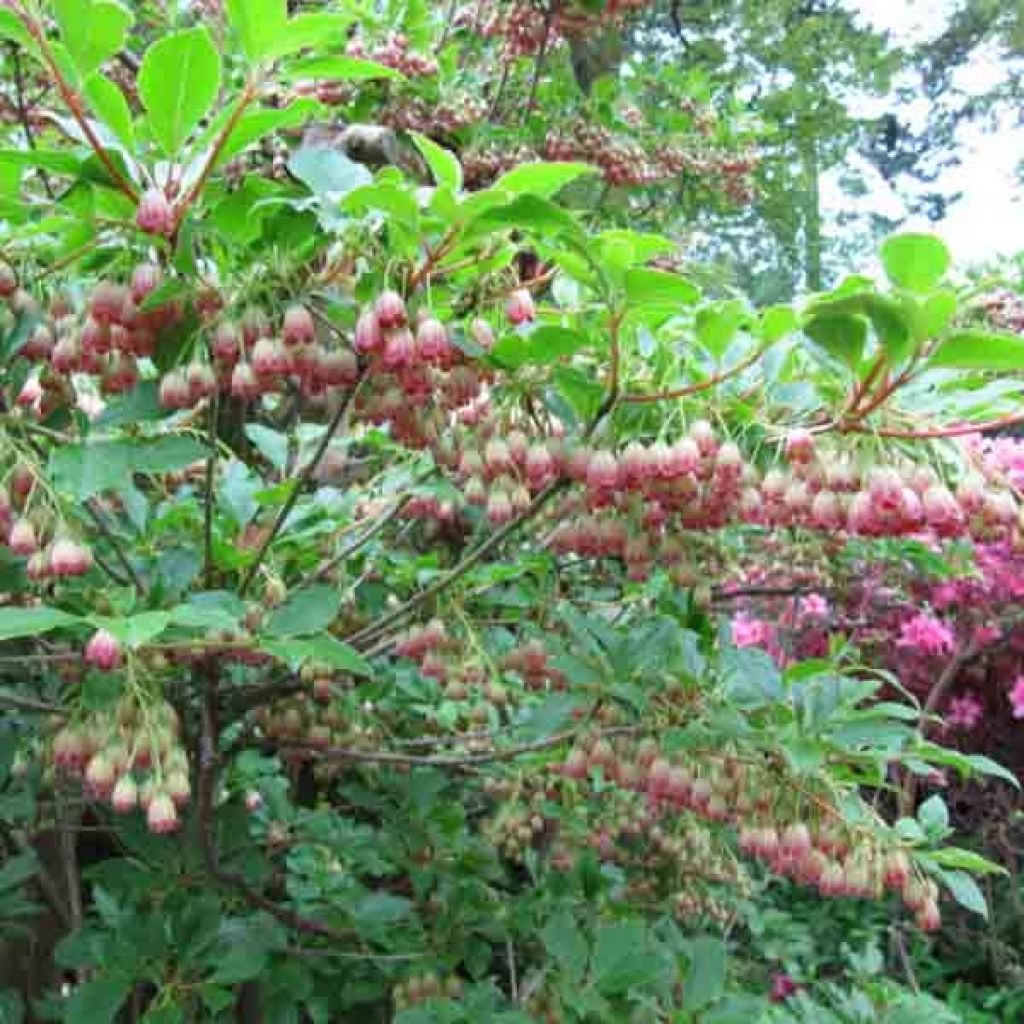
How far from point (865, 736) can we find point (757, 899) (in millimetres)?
3508

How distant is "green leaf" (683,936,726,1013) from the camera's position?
6.70 feet

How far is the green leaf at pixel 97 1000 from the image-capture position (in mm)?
1798

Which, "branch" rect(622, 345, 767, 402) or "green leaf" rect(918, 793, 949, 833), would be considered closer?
"branch" rect(622, 345, 767, 402)

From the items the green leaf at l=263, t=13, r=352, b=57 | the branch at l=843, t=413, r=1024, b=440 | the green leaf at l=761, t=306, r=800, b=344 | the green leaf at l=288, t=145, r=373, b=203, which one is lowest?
the branch at l=843, t=413, r=1024, b=440

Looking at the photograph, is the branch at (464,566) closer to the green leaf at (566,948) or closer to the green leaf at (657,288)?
the green leaf at (657,288)

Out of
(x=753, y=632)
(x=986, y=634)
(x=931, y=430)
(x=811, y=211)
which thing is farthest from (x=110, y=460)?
(x=811, y=211)

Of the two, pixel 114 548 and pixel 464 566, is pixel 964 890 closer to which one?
pixel 464 566

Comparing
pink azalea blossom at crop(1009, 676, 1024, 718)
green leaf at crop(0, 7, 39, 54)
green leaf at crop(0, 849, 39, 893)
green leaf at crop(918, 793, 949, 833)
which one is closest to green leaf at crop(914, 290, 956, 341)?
green leaf at crop(0, 7, 39, 54)

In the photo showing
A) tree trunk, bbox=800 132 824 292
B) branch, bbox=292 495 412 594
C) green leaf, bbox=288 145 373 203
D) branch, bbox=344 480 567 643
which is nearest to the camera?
green leaf, bbox=288 145 373 203

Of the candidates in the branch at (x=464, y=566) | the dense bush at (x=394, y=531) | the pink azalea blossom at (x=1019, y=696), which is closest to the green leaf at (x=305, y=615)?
the dense bush at (x=394, y=531)

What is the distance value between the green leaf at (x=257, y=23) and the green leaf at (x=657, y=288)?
0.41 metres

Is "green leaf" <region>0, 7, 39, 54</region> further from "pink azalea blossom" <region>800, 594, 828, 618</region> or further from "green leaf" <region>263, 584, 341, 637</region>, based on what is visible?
"pink azalea blossom" <region>800, 594, 828, 618</region>

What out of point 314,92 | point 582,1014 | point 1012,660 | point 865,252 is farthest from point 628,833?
point 865,252

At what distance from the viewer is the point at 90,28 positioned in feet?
3.69
